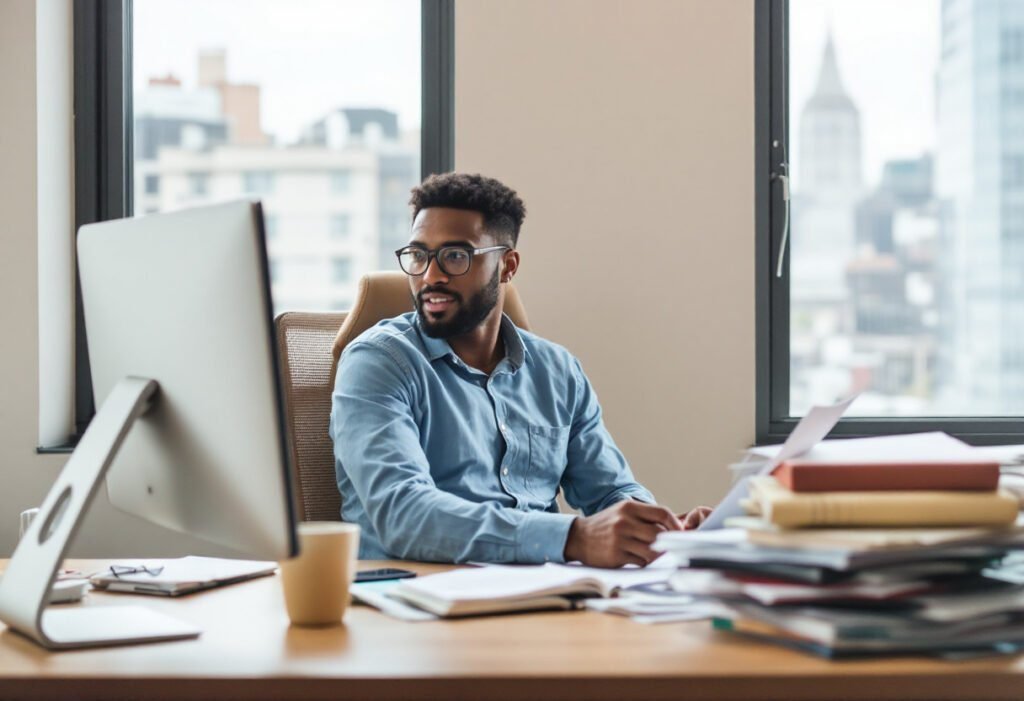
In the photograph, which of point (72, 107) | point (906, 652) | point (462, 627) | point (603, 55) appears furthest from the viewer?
point (72, 107)

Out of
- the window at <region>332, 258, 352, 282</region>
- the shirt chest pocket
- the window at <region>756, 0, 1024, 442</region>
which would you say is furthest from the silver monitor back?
the window at <region>756, 0, 1024, 442</region>

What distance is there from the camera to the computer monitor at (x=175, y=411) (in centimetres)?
91

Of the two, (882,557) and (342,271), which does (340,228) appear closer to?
(342,271)

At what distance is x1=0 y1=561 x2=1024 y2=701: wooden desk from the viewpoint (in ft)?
2.77

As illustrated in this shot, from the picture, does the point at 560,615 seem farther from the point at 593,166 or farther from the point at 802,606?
the point at 593,166

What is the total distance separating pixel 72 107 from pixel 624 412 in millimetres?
1643

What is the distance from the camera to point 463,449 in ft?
6.23

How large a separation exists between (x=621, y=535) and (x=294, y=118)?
6.37 ft

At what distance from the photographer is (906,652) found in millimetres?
894

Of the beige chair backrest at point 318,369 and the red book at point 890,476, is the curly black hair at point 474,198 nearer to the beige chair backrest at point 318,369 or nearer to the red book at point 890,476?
the beige chair backrest at point 318,369

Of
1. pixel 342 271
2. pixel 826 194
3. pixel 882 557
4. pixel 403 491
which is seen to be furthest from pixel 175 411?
pixel 826 194

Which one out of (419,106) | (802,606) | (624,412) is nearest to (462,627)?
(802,606)

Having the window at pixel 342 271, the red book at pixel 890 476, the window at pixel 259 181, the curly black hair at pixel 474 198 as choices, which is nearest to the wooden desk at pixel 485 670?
the red book at pixel 890 476

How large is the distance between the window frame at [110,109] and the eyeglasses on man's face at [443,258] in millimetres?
786
